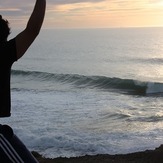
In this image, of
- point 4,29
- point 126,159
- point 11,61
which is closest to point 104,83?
point 126,159

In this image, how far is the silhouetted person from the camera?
201cm

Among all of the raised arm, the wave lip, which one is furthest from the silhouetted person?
the wave lip

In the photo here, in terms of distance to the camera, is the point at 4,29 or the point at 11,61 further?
the point at 4,29

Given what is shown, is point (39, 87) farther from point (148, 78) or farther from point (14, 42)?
point (14, 42)

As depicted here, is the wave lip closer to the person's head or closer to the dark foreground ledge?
the dark foreground ledge

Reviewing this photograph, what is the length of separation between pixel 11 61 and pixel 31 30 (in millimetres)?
180

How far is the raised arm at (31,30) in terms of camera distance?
2.01m

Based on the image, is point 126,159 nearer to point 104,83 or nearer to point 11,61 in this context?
point 11,61

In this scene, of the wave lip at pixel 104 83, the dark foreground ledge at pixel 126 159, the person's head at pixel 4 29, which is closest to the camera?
the person's head at pixel 4 29

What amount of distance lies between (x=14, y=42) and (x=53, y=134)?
369 inches

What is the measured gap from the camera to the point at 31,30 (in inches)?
80.3

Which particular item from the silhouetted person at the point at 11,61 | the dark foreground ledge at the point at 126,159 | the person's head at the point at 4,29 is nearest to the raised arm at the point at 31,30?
the silhouetted person at the point at 11,61

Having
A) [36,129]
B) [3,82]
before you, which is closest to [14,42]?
[3,82]

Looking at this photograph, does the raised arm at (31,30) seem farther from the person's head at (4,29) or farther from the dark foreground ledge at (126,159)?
the dark foreground ledge at (126,159)
